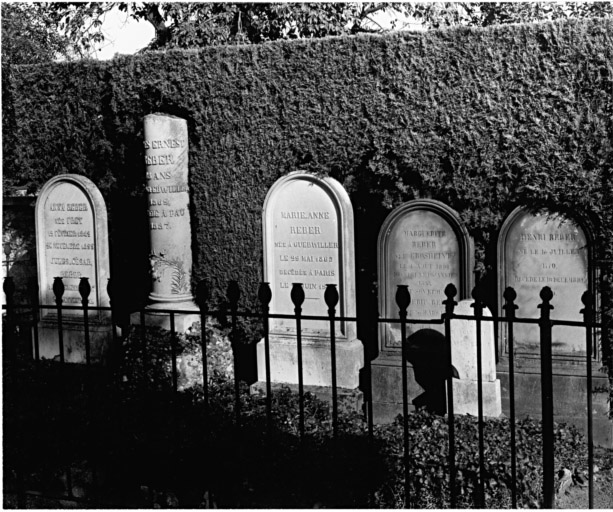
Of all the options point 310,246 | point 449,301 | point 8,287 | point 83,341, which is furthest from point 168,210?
point 449,301

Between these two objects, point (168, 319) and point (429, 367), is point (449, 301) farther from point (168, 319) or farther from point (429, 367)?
point (168, 319)

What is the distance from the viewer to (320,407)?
6.35m

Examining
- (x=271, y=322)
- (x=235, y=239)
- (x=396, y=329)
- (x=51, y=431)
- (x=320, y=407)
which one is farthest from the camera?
(x=235, y=239)

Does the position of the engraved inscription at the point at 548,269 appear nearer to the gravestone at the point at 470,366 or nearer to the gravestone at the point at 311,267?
the gravestone at the point at 470,366

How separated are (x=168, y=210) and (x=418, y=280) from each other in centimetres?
297

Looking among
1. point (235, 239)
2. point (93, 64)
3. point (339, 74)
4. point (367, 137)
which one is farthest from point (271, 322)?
point (93, 64)

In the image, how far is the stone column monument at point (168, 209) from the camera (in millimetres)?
8094

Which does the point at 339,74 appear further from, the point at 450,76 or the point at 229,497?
the point at 229,497

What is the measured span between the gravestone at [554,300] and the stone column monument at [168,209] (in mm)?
3550

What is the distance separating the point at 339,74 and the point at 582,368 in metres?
4.09

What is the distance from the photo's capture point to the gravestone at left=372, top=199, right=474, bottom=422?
7.08 meters

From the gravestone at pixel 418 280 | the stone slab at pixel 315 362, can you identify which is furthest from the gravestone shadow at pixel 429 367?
the stone slab at pixel 315 362

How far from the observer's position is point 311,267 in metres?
7.57

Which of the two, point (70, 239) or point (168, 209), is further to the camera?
point (70, 239)
